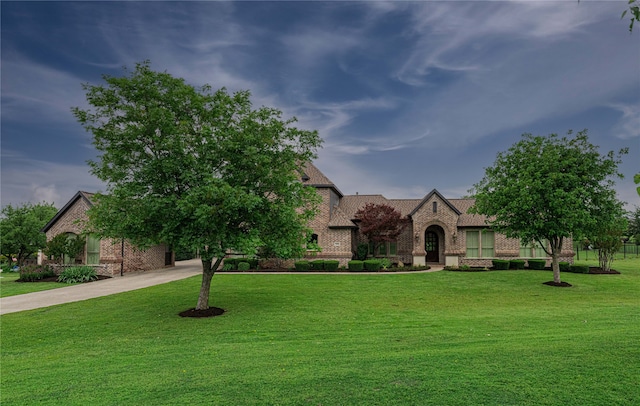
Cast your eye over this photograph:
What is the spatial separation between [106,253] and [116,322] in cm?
1568

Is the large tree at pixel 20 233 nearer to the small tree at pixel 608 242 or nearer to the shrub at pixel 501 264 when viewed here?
the shrub at pixel 501 264

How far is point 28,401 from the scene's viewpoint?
19.8 feet

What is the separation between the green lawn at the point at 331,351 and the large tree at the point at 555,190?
420cm

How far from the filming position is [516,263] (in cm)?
2788

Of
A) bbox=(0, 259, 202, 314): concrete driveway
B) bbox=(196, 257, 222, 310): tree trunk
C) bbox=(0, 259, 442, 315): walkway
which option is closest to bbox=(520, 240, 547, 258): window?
bbox=(0, 259, 442, 315): walkway

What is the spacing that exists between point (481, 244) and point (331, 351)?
25425 mm

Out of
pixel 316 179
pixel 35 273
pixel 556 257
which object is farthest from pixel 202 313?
pixel 316 179

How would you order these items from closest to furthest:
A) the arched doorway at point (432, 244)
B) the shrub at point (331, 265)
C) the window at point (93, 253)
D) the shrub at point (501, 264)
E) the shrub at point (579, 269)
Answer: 1. the shrub at point (579, 269)
2. the window at point (93, 253)
3. the shrub at point (331, 265)
4. the shrub at point (501, 264)
5. the arched doorway at point (432, 244)

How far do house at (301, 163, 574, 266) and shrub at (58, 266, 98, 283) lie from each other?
1493 centimetres

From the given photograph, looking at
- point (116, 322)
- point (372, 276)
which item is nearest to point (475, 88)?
point (372, 276)

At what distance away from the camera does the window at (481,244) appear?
99.1ft

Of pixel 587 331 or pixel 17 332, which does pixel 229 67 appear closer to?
pixel 17 332

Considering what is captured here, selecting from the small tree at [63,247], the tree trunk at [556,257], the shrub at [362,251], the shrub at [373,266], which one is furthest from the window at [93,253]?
the tree trunk at [556,257]

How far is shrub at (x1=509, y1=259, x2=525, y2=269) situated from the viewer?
27781 millimetres
